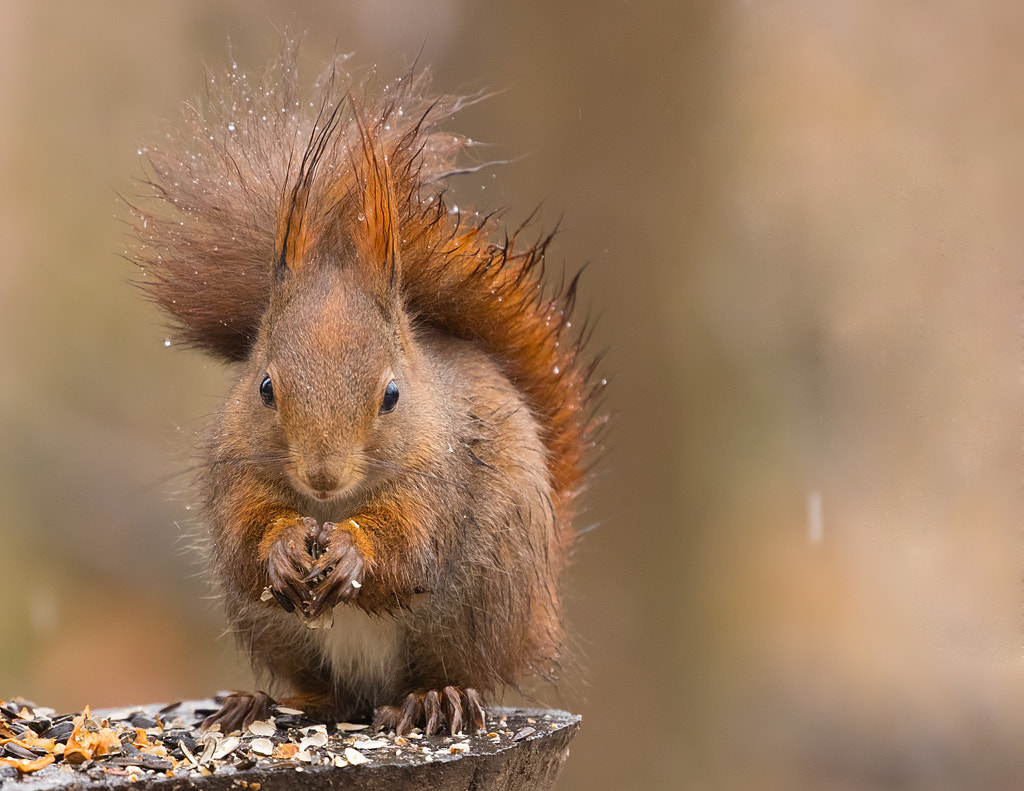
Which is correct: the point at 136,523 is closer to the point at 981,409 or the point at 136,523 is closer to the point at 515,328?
the point at 515,328

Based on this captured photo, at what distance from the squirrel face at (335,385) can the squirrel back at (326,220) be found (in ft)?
0.15

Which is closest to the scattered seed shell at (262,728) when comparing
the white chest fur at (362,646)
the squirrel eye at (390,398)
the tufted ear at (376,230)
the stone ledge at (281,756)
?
the stone ledge at (281,756)

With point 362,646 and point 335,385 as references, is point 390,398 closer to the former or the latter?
point 335,385

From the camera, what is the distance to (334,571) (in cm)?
114

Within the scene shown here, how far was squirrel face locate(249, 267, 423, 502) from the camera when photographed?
1146mm

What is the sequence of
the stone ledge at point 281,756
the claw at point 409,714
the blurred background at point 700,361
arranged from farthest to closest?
the blurred background at point 700,361
the claw at point 409,714
the stone ledge at point 281,756

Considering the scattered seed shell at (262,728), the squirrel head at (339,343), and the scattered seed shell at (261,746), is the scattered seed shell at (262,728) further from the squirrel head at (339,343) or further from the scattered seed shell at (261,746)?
the squirrel head at (339,343)

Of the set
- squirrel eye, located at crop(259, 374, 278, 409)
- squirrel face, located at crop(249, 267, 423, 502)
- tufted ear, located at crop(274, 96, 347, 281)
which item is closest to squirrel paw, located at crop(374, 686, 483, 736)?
squirrel face, located at crop(249, 267, 423, 502)

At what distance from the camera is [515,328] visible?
1.45 meters

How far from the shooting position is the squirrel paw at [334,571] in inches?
45.1

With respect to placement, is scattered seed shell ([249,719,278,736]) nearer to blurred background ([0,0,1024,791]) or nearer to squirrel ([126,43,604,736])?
squirrel ([126,43,604,736])

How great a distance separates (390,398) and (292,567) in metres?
0.21

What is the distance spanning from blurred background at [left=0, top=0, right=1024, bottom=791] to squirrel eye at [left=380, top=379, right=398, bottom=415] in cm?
74

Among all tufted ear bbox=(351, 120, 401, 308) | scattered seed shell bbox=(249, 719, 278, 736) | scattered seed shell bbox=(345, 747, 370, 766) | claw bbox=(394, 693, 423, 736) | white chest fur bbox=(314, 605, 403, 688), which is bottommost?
scattered seed shell bbox=(345, 747, 370, 766)
